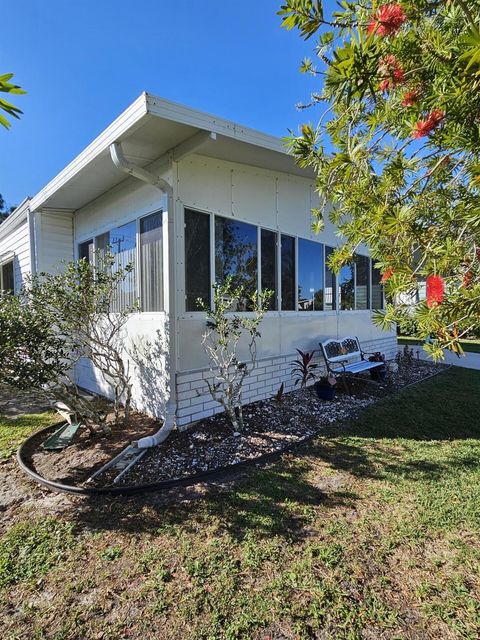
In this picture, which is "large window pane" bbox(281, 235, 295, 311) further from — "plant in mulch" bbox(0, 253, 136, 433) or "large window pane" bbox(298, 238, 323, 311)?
"plant in mulch" bbox(0, 253, 136, 433)

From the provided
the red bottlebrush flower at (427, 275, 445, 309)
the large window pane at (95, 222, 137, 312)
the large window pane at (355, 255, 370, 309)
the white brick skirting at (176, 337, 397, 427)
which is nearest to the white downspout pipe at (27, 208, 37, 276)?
the large window pane at (95, 222, 137, 312)

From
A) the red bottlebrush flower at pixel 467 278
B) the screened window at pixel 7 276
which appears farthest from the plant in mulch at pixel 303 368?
the screened window at pixel 7 276

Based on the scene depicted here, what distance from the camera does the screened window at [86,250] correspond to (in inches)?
248

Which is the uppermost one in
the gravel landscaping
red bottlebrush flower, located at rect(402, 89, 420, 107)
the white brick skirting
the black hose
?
red bottlebrush flower, located at rect(402, 89, 420, 107)

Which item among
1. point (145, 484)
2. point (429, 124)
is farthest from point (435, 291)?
point (145, 484)

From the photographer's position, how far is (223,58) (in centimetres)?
598

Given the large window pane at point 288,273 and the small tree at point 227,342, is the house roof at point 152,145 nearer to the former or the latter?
the large window pane at point 288,273

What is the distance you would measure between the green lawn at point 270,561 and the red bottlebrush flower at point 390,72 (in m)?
2.60

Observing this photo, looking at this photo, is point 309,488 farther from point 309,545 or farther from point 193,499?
point 193,499

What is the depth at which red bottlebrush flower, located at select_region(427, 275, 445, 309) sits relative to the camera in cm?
140

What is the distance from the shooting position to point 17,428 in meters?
4.65

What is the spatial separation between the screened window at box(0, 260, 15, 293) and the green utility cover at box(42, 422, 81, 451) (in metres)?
6.14

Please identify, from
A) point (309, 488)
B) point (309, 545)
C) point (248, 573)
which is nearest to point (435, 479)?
point (309, 488)

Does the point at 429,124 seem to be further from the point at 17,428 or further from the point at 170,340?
the point at 17,428
